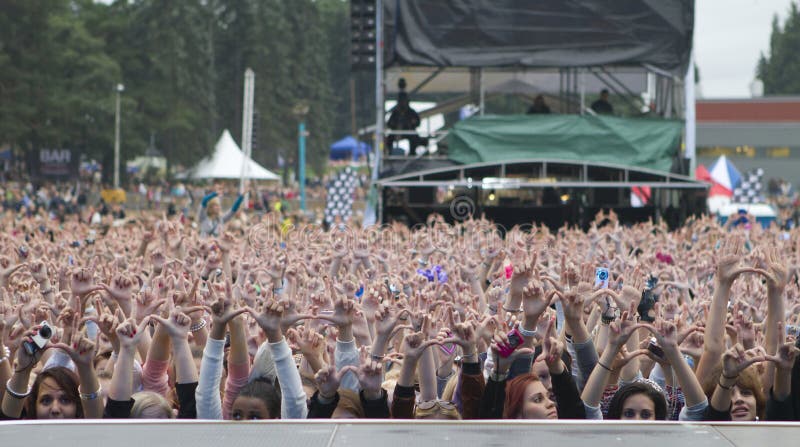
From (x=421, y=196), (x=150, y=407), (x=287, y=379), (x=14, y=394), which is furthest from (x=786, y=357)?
(x=421, y=196)

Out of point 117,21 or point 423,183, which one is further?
point 117,21

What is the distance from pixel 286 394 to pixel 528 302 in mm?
1024

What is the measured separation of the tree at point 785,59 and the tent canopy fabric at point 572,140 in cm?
8539

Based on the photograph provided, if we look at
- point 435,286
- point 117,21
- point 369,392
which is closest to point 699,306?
point 435,286

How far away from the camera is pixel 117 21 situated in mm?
64750

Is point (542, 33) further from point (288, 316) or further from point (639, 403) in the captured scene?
point (288, 316)

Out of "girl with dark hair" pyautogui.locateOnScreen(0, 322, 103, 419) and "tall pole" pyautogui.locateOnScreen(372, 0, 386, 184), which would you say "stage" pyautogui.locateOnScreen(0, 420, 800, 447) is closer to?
"girl with dark hair" pyautogui.locateOnScreen(0, 322, 103, 419)

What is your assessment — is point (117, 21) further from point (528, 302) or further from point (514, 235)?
point (528, 302)

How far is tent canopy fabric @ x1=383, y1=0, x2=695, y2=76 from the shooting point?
2044 centimetres

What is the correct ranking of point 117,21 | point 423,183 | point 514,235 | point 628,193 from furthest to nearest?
point 117,21, point 628,193, point 423,183, point 514,235

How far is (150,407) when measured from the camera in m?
4.81

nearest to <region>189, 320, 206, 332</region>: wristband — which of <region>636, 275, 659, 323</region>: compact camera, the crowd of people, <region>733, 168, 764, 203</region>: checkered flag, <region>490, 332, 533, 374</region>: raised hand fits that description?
the crowd of people

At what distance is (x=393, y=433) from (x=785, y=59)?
108 m

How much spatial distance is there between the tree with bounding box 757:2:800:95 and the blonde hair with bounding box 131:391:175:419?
4000 inches
